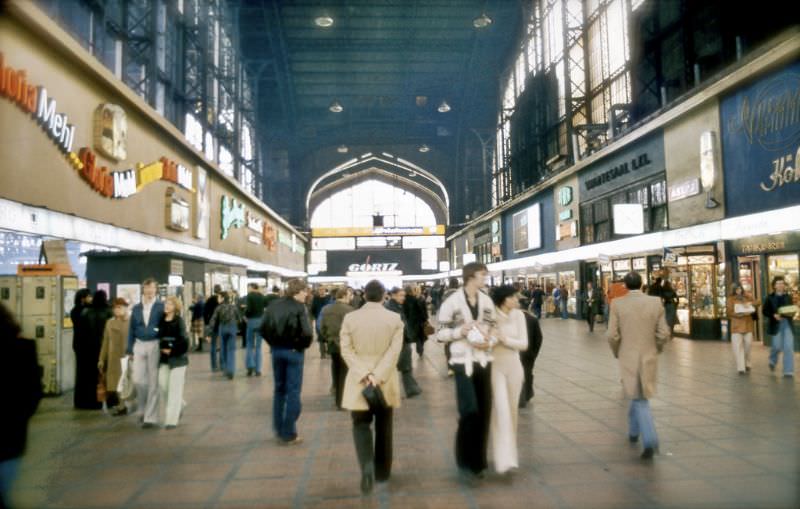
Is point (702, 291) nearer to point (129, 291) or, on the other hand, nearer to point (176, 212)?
point (129, 291)

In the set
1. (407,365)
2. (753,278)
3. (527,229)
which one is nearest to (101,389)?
(407,365)

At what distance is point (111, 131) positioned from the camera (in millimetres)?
12992

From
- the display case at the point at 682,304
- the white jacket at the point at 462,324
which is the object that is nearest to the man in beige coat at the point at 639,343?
the white jacket at the point at 462,324

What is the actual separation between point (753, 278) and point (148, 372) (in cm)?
1237

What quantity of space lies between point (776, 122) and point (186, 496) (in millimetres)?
12861

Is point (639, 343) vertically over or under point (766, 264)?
under

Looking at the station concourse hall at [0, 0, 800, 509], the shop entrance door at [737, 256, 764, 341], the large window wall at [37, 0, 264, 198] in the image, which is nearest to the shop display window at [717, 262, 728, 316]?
the station concourse hall at [0, 0, 800, 509]

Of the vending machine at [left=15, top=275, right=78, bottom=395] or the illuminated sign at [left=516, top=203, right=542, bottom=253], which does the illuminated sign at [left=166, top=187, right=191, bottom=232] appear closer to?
the vending machine at [left=15, top=275, right=78, bottom=395]

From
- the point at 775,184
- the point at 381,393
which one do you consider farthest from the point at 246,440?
the point at 775,184

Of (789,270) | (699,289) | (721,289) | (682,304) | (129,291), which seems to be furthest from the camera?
(682,304)

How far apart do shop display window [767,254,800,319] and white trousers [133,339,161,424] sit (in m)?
11.2

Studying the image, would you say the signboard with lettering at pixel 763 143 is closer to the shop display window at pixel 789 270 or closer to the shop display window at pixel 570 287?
the shop display window at pixel 789 270

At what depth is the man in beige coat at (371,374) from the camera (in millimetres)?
4598

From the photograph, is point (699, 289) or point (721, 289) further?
point (699, 289)
